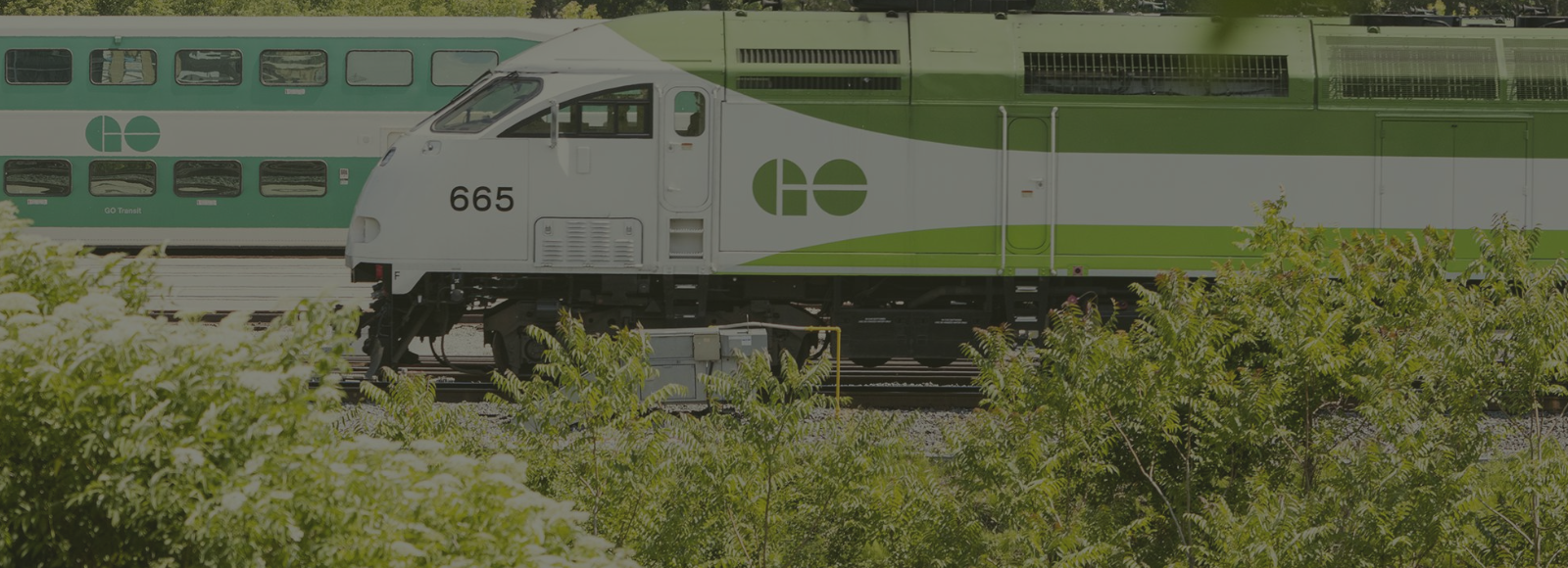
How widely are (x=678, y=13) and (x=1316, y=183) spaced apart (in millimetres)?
5627

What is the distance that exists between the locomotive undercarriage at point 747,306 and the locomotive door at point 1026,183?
1.48 ft

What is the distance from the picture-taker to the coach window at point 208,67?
64.3ft

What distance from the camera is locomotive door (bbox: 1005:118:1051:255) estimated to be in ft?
41.4

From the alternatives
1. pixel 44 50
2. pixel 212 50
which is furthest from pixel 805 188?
pixel 44 50

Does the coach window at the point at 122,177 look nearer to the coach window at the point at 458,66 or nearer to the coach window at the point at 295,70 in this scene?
the coach window at the point at 295,70

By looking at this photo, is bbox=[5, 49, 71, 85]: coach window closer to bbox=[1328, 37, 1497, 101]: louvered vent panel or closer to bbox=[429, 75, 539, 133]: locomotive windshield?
bbox=[429, 75, 539, 133]: locomotive windshield

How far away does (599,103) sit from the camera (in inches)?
491

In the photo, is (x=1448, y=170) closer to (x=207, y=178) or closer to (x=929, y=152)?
(x=929, y=152)

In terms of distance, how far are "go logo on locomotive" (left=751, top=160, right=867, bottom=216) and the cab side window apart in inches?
41.4

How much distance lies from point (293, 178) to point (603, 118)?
30.5 feet

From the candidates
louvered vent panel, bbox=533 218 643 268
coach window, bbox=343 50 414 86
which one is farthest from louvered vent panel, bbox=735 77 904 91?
coach window, bbox=343 50 414 86

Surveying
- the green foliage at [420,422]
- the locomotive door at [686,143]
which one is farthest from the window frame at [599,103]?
the green foliage at [420,422]

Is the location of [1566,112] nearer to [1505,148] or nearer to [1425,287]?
[1505,148]

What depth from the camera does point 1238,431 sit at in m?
8.84
